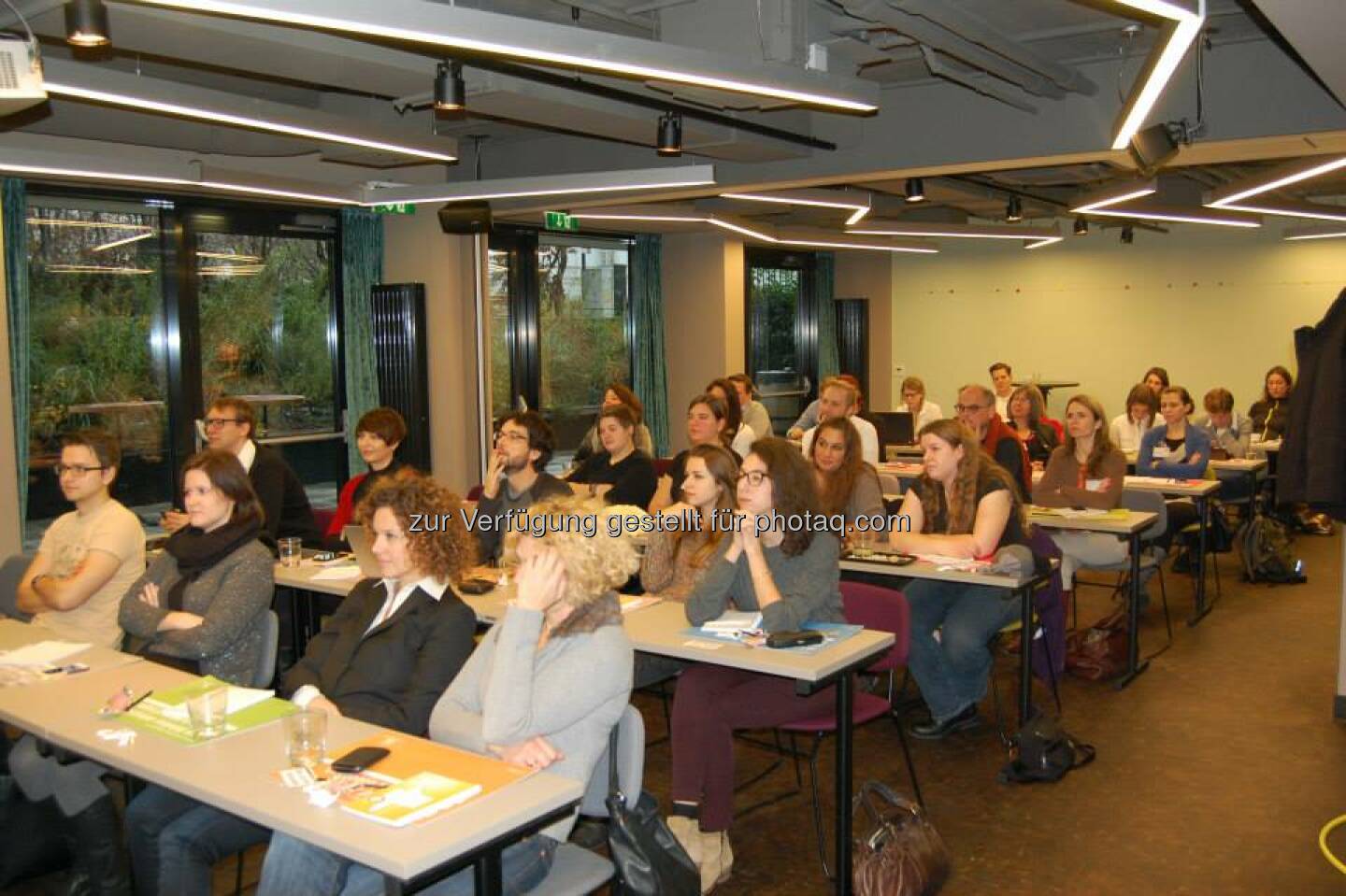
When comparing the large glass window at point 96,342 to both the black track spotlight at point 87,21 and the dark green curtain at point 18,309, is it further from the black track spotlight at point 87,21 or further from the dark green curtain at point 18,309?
the black track spotlight at point 87,21

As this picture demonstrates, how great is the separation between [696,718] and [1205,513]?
4934mm

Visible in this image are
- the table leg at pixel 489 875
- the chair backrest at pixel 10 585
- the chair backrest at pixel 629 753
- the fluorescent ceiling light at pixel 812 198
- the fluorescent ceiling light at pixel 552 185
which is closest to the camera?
the table leg at pixel 489 875

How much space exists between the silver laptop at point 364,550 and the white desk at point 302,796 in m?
0.70

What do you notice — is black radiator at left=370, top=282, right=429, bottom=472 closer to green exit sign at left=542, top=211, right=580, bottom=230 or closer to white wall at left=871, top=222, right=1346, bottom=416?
green exit sign at left=542, top=211, right=580, bottom=230

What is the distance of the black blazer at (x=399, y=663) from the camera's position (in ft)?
10.3

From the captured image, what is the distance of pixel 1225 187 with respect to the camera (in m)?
7.98

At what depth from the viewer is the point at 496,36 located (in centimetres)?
339

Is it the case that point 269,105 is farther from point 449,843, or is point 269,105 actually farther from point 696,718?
point 449,843

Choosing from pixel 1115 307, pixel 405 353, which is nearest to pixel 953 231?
pixel 1115 307

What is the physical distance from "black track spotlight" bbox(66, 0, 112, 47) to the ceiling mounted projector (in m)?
0.16

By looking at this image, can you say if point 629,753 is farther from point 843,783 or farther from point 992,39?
point 992,39

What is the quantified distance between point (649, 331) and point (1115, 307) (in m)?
6.02

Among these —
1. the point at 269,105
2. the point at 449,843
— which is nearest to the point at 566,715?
the point at 449,843

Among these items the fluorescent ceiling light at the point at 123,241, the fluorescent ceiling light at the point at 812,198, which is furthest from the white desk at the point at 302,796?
the fluorescent ceiling light at the point at 812,198
